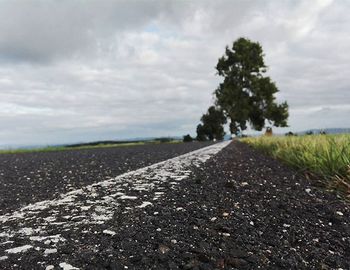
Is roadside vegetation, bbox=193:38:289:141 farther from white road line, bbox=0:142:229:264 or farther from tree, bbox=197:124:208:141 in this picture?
white road line, bbox=0:142:229:264

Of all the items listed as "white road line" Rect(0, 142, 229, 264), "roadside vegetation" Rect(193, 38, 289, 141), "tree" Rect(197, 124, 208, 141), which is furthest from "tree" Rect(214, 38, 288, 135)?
"white road line" Rect(0, 142, 229, 264)

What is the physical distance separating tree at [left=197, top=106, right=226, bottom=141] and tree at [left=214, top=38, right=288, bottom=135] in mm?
9074

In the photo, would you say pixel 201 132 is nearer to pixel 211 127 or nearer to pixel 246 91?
pixel 211 127

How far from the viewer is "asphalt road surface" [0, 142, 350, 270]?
6.06ft

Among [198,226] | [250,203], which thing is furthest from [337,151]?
[198,226]

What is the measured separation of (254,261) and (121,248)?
71 centimetres

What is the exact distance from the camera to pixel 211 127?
54906mm

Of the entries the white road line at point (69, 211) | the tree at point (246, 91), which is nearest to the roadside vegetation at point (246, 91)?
the tree at point (246, 91)

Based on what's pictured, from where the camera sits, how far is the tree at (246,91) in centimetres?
4341

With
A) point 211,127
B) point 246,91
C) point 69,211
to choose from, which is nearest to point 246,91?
point 246,91

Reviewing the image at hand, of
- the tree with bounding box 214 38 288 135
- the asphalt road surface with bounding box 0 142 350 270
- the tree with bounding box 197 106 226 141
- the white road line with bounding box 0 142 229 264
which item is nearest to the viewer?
the asphalt road surface with bounding box 0 142 350 270

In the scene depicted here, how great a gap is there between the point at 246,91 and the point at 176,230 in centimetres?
4375

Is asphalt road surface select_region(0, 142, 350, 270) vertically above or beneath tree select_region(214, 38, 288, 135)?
beneath

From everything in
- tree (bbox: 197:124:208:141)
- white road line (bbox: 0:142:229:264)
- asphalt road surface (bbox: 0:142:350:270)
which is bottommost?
asphalt road surface (bbox: 0:142:350:270)
